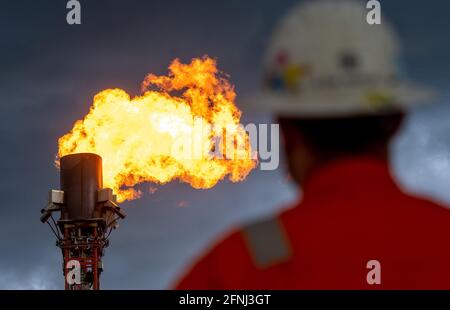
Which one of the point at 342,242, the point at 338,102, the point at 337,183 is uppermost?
the point at 338,102

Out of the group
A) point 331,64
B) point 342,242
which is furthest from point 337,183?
point 331,64

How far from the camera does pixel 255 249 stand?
A: 4559mm

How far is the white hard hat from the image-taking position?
4836mm

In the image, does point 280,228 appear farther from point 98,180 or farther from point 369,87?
point 98,180

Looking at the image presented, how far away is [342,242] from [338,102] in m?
0.69

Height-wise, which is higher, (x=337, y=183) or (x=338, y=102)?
(x=338, y=102)

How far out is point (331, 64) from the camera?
4871mm

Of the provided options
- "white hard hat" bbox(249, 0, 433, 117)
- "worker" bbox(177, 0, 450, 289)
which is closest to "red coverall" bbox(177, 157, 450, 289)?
"worker" bbox(177, 0, 450, 289)

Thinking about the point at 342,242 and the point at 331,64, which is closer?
the point at 342,242

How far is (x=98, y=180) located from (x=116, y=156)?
255 centimetres

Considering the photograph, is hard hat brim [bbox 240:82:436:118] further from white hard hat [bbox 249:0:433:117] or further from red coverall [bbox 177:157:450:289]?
red coverall [bbox 177:157:450:289]

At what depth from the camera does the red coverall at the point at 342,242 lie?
4.59m

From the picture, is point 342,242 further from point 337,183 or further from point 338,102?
point 338,102
